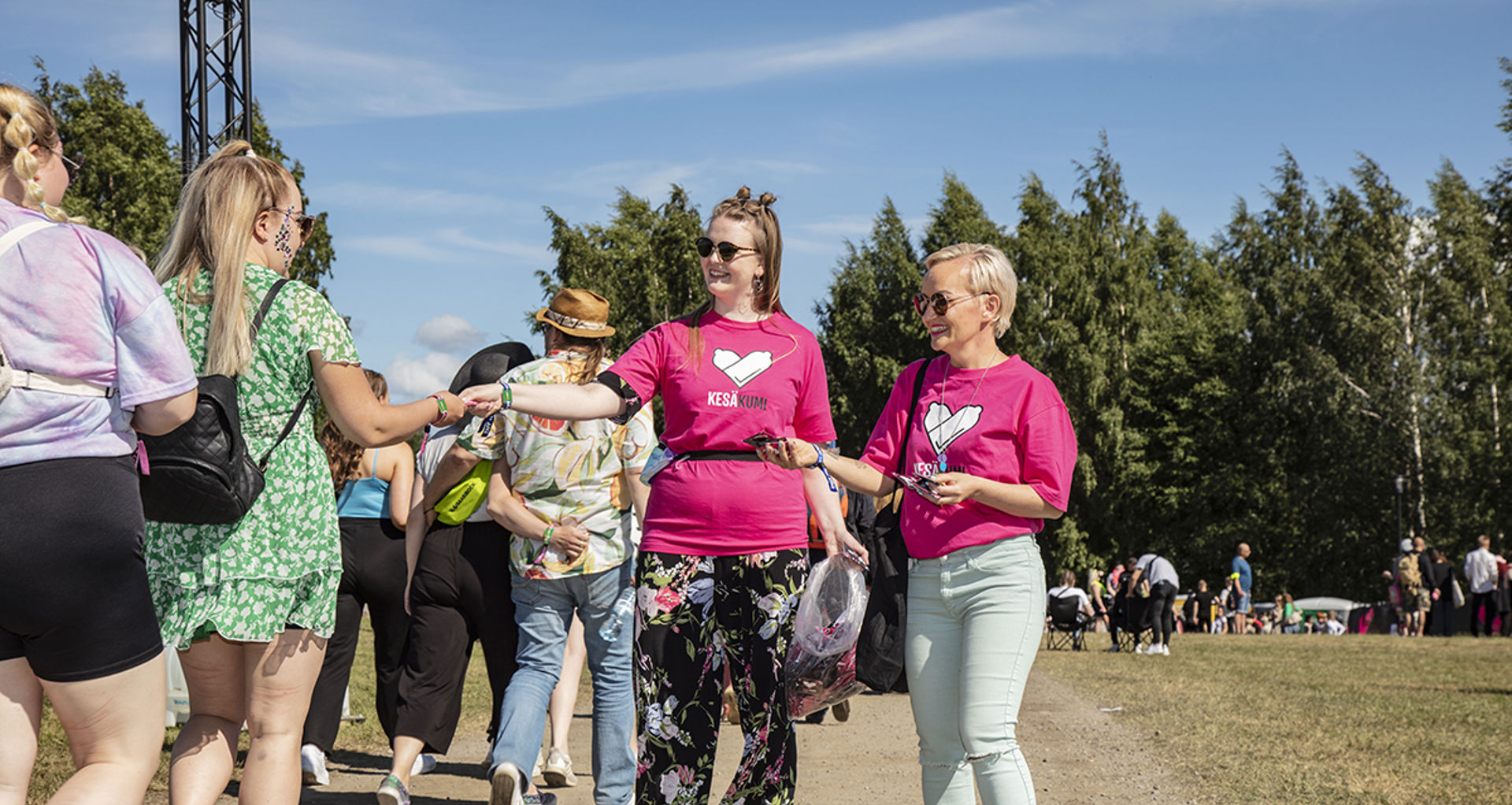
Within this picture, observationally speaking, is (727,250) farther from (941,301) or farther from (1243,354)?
(1243,354)

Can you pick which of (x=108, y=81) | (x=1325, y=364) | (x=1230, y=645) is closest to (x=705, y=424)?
(x=1230, y=645)

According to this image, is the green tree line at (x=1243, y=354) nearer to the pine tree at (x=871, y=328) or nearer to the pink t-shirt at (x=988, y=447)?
the pine tree at (x=871, y=328)

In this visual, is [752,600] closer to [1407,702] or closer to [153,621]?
[153,621]

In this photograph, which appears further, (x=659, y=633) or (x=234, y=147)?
(x=659, y=633)

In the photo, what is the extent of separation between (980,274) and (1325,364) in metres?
39.7

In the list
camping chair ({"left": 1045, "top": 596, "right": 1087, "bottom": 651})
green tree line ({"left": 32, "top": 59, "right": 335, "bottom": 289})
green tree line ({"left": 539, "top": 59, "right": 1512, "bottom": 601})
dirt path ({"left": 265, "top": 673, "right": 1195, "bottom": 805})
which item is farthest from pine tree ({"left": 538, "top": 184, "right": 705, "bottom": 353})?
dirt path ({"left": 265, "top": 673, "right": 1195, "bottom": 805})

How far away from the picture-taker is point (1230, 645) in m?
22.2

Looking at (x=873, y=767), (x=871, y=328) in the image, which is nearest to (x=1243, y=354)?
(x=871, y=328)

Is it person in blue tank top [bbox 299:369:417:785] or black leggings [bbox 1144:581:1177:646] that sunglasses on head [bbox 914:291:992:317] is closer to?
person in blue tank top [bbox 299:369:417:785]

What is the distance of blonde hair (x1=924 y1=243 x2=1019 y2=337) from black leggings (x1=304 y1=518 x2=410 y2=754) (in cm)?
363

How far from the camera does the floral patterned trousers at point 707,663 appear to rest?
386 cm

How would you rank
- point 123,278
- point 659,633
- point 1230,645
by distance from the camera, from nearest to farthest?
1. point 123,278
2. point 659,633
3. point 1230,645

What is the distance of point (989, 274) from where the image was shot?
13.3 ft

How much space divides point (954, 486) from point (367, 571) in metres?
3.84
